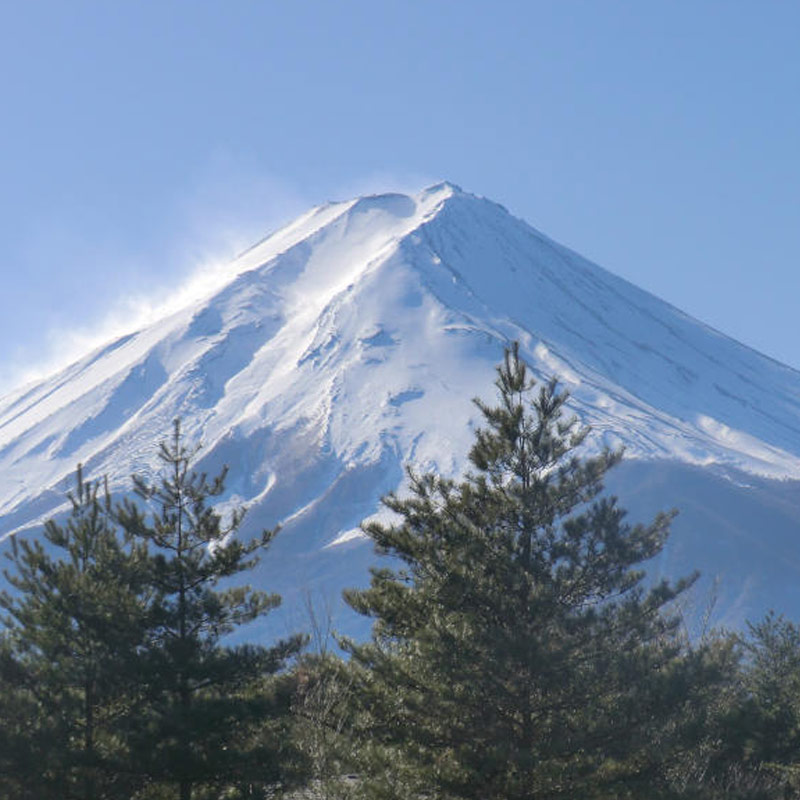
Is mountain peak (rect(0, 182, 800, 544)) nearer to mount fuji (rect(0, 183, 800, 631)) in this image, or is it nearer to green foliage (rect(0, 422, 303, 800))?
mount fuji (rect(0, 183, 800, 631))

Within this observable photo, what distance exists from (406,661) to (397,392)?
12649cm

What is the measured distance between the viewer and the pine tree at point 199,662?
18.6 meters

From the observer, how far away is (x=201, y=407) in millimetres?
147625

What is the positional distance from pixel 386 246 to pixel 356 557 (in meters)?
60.2

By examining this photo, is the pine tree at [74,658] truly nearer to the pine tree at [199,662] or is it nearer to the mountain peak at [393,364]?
the pine tree at [199,662]

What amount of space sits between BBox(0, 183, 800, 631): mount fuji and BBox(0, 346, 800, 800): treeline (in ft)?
304

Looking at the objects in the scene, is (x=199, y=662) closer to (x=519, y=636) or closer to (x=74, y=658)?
(x=74, y=658)

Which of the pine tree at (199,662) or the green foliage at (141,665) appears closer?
the green foliage at (141,665)

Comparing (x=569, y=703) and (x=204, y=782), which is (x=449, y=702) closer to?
(x=569, y=703)

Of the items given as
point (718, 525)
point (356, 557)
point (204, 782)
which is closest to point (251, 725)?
point (204, 782)

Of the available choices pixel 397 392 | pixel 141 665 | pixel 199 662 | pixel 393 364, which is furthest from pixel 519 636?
pixel 393 364

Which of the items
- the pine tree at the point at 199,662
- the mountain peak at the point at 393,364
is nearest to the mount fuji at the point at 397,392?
the mountain peak at the point at 393,364

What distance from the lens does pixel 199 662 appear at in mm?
19109

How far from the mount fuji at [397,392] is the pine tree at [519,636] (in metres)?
92.9
